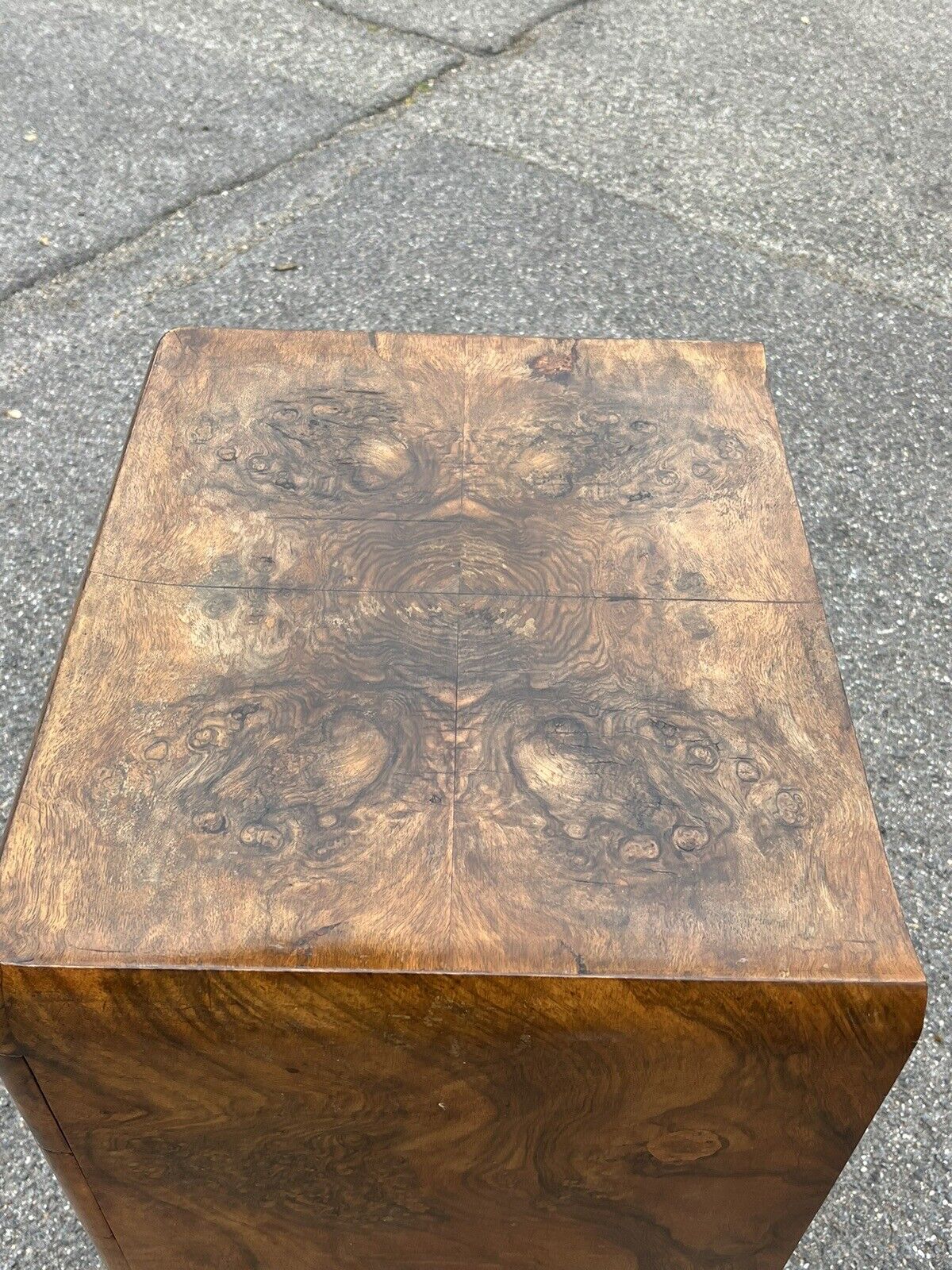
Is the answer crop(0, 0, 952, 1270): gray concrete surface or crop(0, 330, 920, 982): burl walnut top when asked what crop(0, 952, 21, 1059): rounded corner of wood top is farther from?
crop(0, 0, 952, 1270): gray concrete surface

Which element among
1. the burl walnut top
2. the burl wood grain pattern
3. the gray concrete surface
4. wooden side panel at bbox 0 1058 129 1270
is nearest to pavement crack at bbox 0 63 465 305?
the gray concrete surface

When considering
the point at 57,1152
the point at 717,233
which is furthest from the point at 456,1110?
the point at 717,233

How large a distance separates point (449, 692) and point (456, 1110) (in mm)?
294

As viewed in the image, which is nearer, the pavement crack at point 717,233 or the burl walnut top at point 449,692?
the burl walnut top at point 449,692

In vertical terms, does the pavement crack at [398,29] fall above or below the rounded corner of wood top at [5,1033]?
below

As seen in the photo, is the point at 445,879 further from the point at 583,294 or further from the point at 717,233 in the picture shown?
the point at 717,233

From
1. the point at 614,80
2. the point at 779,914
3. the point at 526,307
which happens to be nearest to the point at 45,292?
the point at 526,307

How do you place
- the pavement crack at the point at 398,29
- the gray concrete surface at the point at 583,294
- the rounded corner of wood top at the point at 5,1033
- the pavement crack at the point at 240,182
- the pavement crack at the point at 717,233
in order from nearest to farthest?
1. the rounded corner of wood top at the point at 5,1033
2. the gray concrete surface at the point at 583,294
3. the pavement crack at the point at 240,182
4. the pavement crack at the point at 717,233
5. the pavement crack at the point at 398,29

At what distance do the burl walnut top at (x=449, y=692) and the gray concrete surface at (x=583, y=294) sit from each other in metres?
0.49

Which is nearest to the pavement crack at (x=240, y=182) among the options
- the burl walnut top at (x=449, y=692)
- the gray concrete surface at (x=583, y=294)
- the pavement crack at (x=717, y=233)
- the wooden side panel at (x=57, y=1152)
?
the gray concrete surface at (x=583, y=294)

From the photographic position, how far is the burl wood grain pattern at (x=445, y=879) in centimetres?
77

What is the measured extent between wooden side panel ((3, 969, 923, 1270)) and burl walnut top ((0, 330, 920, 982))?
0.03 metres

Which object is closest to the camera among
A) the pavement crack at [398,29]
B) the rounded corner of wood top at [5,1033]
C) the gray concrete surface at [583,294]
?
the rounded corner of wood top at [5,1033]

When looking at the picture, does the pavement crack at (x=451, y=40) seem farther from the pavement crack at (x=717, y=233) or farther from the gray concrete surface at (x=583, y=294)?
the pavement crack at (x=717, y=233)
